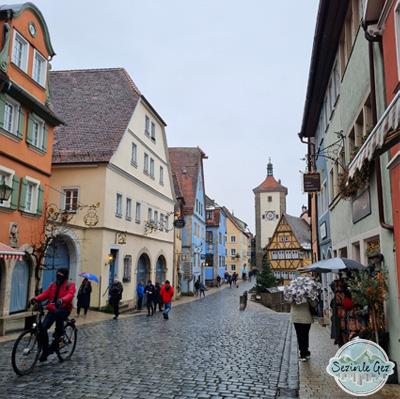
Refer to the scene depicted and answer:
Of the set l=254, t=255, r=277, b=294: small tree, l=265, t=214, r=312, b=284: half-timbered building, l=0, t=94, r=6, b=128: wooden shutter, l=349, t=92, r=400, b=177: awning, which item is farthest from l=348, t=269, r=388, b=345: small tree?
l=265, t=214, r=312, b=284: half-timbered building

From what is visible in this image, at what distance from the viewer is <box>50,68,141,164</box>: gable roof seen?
72.3 ft

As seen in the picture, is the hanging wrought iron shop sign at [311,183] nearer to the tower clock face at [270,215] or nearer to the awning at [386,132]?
the awning at [386,132]

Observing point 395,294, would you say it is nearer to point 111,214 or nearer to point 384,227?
point 384,227

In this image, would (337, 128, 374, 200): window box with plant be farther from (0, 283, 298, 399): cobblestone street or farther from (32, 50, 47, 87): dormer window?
(32, 50, 47, 87): dormer window

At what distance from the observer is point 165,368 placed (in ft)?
27.0

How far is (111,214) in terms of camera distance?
71.5 ft

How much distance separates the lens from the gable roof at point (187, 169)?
4141 centimetres

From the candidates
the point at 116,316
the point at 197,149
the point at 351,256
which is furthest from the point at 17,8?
the point at 197,149

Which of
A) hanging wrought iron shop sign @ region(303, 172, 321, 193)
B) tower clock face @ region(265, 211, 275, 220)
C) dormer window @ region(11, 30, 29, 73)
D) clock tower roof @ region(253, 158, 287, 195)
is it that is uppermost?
clock tower roof @ region(253, 158, 287, 195)

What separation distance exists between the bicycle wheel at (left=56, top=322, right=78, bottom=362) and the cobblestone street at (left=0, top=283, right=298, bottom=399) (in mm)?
157

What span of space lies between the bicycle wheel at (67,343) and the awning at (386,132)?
6299 millimetres

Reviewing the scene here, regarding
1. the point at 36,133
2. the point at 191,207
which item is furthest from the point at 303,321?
the point at 191,207

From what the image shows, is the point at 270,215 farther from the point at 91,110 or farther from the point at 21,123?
the point at 21,123

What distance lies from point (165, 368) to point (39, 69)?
532 inches
